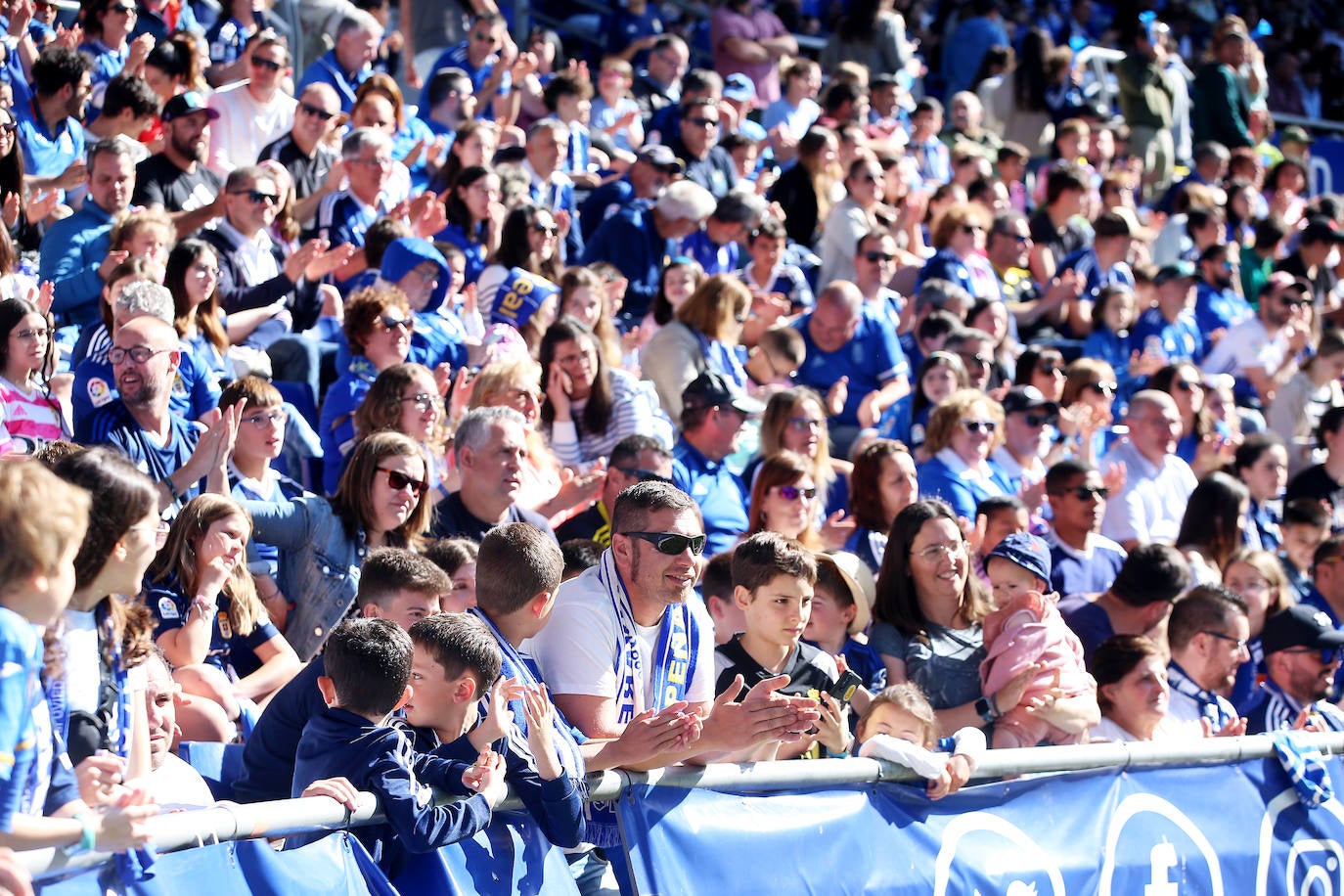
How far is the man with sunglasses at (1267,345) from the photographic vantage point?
12.4m

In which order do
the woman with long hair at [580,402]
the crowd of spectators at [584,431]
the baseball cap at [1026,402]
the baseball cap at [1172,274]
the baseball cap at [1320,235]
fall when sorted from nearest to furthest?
the crowd of spectators at [584,431] < the woman with long hair at [580,402] < the baseball cap at [1026,402] < the baseball cap at [1172,274] < the baseball cap at [1320,235]

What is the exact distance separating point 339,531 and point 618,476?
48.0 inches

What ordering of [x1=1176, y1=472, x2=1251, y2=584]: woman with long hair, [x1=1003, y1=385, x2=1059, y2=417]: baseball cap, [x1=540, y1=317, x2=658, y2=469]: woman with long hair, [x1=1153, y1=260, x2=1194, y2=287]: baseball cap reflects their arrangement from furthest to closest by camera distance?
[x1=1153, y1=260, x2=1194, y2=287]: baseball cap → [x1=1003, y1=385, x2=1059, y2=417]: baseball cap → [x1=1176, y1=472, x2=1251, y2=584]: woman with long hair → [x1=540, y1=317, x2=658, y2=469]: woman with long hair

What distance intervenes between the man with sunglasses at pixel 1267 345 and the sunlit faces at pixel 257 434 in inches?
320

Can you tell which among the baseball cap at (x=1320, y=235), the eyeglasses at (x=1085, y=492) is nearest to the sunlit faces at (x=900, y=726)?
the eyeglasses at (x=1085, y=492)

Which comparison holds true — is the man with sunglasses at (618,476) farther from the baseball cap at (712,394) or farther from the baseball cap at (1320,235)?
the baseball cap at (1320,235)

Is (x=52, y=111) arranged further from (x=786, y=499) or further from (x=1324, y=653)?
(x=1324, y=653)

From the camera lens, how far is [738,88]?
48.8ft

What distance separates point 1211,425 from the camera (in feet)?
34.8

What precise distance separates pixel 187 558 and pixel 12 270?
7.69ft

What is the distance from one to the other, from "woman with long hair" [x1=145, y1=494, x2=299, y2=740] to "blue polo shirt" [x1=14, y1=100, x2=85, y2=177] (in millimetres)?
4282

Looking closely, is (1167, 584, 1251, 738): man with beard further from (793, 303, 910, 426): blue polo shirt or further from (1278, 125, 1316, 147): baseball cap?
(1278, 125, 1316, 147): baseball cap

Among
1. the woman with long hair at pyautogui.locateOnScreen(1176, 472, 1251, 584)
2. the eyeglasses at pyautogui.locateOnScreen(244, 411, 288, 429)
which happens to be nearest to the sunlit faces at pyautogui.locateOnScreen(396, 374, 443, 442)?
the eyeglasses at pyautogui.locateOnScreen(244, 411, 288, 429)

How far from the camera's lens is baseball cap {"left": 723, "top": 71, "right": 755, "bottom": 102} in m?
14.7
